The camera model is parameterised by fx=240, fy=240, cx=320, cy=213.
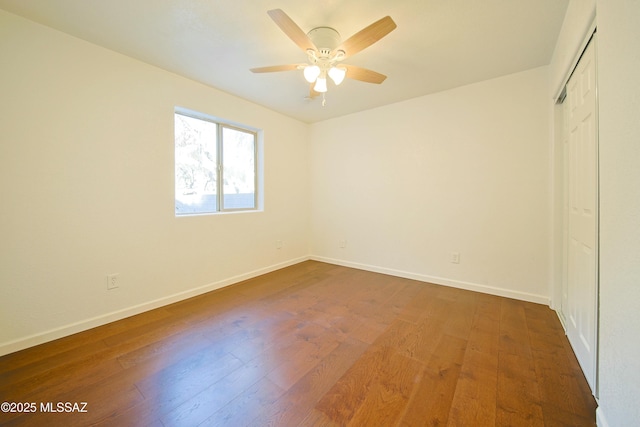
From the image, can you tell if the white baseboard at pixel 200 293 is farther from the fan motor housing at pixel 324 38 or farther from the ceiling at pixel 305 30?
the fan motor housing at pixel 324 38

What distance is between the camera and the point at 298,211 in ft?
14.3

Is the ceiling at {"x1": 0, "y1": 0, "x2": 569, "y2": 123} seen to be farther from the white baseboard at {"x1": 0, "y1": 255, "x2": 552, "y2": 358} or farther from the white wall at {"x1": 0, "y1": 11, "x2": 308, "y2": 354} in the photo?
the white baseboard at {"x1": 0, "y1": 255, "x2": 552, "y2": 358}

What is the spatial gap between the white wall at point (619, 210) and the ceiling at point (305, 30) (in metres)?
0.91

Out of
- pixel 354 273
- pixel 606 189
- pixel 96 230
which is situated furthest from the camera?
pixel 354 273

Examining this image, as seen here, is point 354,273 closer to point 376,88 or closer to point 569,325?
point 569,325

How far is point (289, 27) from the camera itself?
5.06 feet

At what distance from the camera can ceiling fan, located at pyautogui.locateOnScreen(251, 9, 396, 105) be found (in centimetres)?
154

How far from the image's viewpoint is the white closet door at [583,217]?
138 cm

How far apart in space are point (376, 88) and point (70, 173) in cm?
321

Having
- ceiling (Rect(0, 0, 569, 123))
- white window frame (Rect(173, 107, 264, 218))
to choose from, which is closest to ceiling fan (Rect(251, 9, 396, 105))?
ceiling (Rect(0, 0, 569, 123))

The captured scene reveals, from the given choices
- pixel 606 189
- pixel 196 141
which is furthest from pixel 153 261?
pixel 606 189

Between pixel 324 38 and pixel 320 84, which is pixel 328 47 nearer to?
pixel 324 38

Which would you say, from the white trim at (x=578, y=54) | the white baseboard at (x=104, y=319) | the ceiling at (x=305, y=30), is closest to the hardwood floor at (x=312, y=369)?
the white baseboard at (x=104, y=319)

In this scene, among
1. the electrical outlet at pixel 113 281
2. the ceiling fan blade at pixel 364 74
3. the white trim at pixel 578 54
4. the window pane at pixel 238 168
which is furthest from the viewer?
the window pane at pixel 238 168
